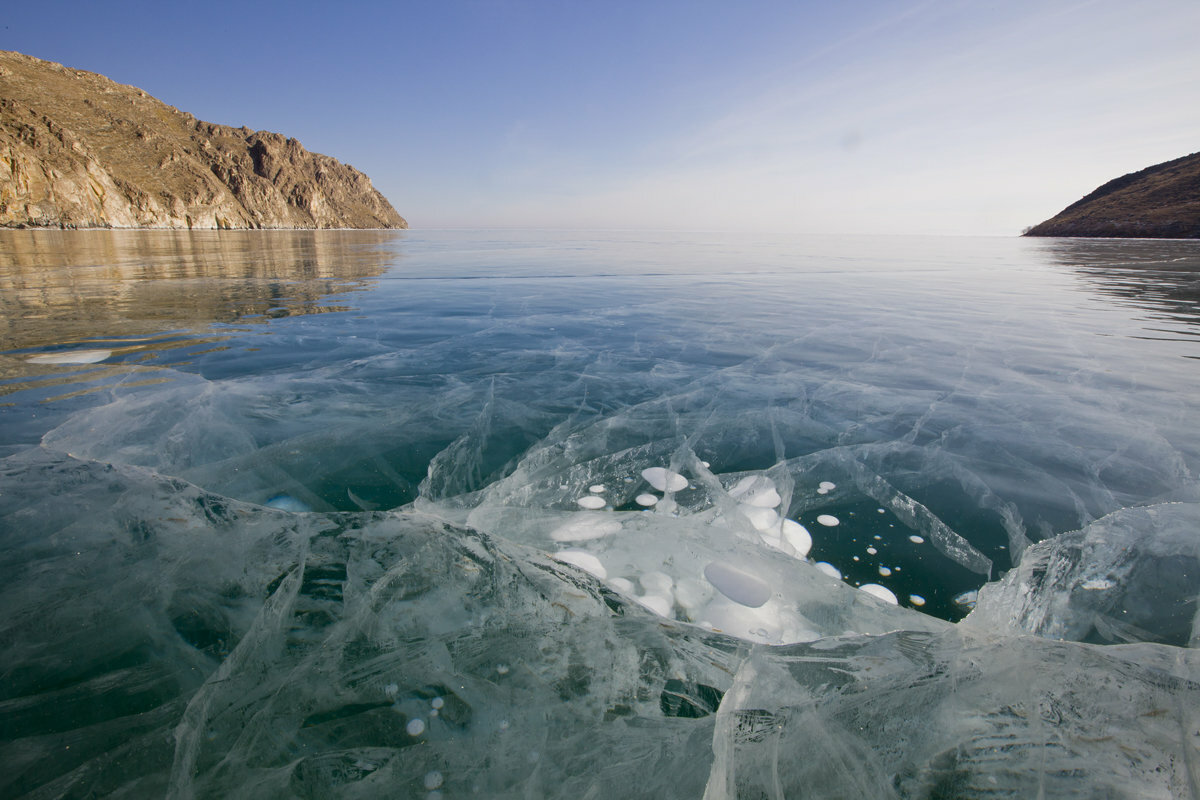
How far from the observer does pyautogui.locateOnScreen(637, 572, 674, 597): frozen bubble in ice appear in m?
1.90

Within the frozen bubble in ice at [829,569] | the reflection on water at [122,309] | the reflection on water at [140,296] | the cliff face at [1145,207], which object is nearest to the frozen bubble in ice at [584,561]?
the frozen bubble in ice at [829,569]

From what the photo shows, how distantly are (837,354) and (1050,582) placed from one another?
418cm

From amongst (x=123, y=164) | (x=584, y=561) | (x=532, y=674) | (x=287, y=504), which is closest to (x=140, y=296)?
(x=287, y=504)

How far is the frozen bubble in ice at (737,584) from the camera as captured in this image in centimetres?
189

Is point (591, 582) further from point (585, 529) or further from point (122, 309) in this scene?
point (122, 309)

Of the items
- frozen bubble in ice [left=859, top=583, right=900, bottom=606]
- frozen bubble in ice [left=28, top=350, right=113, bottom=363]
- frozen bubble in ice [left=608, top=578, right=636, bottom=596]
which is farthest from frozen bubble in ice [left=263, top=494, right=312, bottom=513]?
frozen bubble in ice [left=28, top=350, right=113, bottom=363]

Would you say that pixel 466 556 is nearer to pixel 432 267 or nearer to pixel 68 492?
pixel 68 492

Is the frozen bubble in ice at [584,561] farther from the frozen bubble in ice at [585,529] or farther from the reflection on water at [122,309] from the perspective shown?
the reflection on water at [122,309]

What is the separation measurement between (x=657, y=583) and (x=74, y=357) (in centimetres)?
631

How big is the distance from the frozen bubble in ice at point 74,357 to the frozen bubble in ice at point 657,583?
5.88 m

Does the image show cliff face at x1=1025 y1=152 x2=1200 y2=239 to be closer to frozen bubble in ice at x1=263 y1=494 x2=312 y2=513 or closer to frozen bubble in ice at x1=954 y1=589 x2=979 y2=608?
frozen bubble in ice at x1=954 y1=589 x2=979 y2=608

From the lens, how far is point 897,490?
2.68m

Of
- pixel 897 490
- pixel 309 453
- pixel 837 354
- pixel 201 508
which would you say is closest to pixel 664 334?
pixel 837 354

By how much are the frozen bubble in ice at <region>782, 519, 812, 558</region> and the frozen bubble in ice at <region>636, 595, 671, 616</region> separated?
730 millimetres
